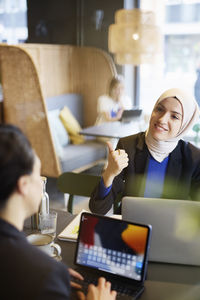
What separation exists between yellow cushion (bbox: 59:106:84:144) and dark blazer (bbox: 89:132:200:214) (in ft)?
9.14

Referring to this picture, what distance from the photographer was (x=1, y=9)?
5.57m

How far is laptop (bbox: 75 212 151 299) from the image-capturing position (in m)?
1.16

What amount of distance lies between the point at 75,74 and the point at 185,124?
3695 mm

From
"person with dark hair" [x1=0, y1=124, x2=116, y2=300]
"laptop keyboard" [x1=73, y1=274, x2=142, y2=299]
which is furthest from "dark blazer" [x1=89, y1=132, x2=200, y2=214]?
"person with dark hair" [x1=0, y1=124, x2=116, y2=300]

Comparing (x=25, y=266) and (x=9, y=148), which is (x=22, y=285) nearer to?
(x=25, y=266)

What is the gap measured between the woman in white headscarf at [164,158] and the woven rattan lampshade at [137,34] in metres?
2.46

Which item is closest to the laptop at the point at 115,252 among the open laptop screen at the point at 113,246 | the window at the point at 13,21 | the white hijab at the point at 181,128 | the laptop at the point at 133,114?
the open laptop screen at the point at 113,246

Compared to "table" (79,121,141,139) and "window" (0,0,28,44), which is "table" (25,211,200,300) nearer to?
"table" (79,121,141,139)

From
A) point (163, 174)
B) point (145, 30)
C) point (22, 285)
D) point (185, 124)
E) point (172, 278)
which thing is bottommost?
point (172, 278)

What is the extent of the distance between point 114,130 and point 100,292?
2854mm

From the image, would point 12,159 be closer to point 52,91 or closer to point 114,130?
point 114,130

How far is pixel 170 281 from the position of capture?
4.01ft

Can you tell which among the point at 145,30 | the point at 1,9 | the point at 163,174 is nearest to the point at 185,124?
the point at 163,174

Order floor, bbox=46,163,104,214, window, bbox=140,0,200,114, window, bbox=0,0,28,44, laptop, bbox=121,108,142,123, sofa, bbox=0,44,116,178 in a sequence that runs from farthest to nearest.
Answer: window, bbox=0,0,28,44 < window, bbox=140,0,200,114 < sofa, bbox=0,44,116,178 < floor, bbox=46,163,104,214 < laptop, bbox=121,108,142,123
